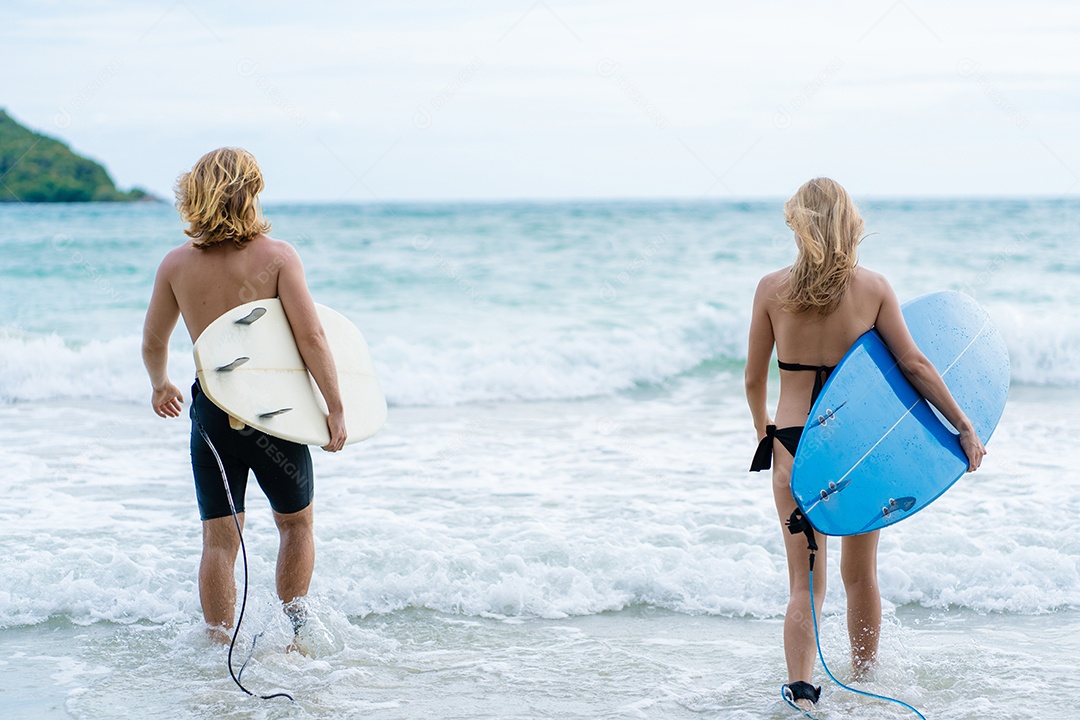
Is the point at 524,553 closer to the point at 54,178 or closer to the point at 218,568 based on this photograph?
the point at 218,568

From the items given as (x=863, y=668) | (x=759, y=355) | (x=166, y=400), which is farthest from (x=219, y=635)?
(x=863, y=668)

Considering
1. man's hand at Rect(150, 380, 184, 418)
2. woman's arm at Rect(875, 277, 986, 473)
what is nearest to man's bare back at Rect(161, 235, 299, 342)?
man's hand at Rect(150, 380, 184, 418)

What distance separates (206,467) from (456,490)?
2.42m

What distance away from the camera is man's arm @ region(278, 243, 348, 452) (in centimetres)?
294

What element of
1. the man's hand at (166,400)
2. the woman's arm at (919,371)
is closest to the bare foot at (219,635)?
the man's hand at (166,400)

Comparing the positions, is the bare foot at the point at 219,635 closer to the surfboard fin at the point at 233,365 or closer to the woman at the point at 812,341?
the surfboard fin at the point at 233,365

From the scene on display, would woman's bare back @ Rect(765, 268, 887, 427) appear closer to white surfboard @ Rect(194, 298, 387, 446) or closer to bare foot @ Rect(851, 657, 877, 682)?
bare foot @ Rect(851, 657, 877, 682)

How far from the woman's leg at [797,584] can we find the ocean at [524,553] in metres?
0.21

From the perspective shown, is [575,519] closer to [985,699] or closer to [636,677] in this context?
[636,677]

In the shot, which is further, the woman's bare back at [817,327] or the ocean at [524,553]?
the ocean at [524,553]

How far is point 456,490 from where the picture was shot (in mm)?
5336

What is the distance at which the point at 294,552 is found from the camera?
3.13 m

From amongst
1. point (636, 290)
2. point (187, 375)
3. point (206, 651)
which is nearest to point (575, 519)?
point (206, 651)

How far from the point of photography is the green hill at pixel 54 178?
41.8m
